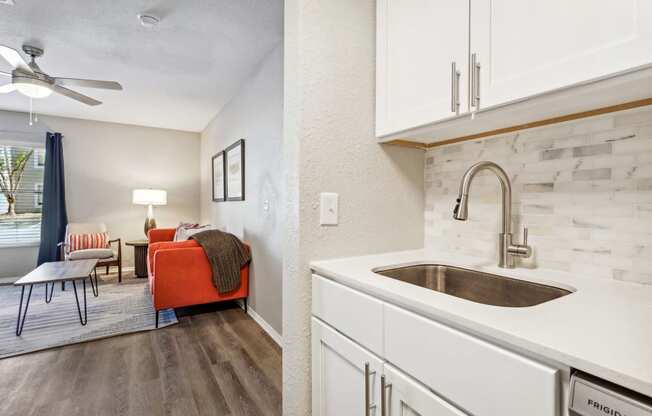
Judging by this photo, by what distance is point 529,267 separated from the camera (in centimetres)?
112

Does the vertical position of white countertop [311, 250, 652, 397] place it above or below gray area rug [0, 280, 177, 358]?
above

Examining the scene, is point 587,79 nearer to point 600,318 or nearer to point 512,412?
point 600,318

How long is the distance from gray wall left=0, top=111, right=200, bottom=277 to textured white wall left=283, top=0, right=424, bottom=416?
499 centimetres

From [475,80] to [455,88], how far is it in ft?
0.21

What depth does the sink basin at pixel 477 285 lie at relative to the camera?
0.98m

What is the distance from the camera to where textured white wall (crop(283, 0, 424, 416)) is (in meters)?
1.19

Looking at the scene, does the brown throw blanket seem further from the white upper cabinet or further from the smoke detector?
the white upper cabinet

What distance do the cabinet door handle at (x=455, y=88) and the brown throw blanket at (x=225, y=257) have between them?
8.49ft

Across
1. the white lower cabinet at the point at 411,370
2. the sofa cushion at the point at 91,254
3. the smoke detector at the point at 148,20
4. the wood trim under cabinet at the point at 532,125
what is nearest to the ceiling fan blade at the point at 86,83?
the smoke detector at the point at 148,20

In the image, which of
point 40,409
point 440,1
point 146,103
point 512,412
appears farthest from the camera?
point 146,103

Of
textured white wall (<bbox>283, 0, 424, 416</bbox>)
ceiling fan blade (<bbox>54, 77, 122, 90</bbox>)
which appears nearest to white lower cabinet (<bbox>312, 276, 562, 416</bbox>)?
textured white wall (<bbox>283, 0, 424, 416</bbox>)

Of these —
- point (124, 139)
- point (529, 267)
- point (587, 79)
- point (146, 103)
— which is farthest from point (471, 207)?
point (124, 139)

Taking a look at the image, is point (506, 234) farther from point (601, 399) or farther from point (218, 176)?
point (218, 176)

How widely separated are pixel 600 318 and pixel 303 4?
1264mm
